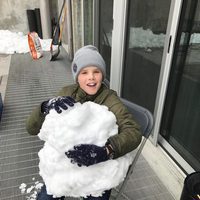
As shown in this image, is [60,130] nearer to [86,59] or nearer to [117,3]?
[86,59]

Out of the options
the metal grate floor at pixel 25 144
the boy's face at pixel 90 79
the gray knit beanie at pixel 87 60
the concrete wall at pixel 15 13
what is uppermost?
the gray knit beanie at pixel 87 60

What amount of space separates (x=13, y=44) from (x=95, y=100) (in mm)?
4811

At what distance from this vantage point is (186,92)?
1.52 meters

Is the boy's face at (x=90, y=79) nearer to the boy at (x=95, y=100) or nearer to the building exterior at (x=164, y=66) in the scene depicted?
the boy at (x=95, y=100)

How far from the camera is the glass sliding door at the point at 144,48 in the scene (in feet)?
5.61

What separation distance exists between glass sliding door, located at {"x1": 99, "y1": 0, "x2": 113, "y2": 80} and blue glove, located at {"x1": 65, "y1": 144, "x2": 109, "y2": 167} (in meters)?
2.03

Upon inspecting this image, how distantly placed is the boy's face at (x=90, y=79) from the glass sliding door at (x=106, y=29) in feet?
5.38

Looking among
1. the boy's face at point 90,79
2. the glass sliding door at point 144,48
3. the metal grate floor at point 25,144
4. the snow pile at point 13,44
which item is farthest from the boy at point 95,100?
the snow pile at point 13,44

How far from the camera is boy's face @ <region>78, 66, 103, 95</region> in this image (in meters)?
1.16

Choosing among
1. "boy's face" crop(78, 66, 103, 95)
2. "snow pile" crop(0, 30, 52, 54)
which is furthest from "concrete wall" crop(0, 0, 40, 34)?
"boy's face" crop(78, 66, 103, 95)

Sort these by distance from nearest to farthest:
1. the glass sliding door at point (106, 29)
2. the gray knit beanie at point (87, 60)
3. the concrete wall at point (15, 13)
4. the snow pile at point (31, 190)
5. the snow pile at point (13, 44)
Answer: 1. the gray knit beanie at point (87, 60)
2. the snow pile at point (31, 190)
3. the glass sliding door at point (106, 29)
4. the snow pile at point (13, 44)
5. the concrete wall at point (15, 13)

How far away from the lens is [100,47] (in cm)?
312

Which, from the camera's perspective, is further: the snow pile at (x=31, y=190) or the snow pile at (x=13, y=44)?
the snow pile at (x=13, y=44)

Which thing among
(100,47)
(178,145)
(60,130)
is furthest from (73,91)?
(100,47)
